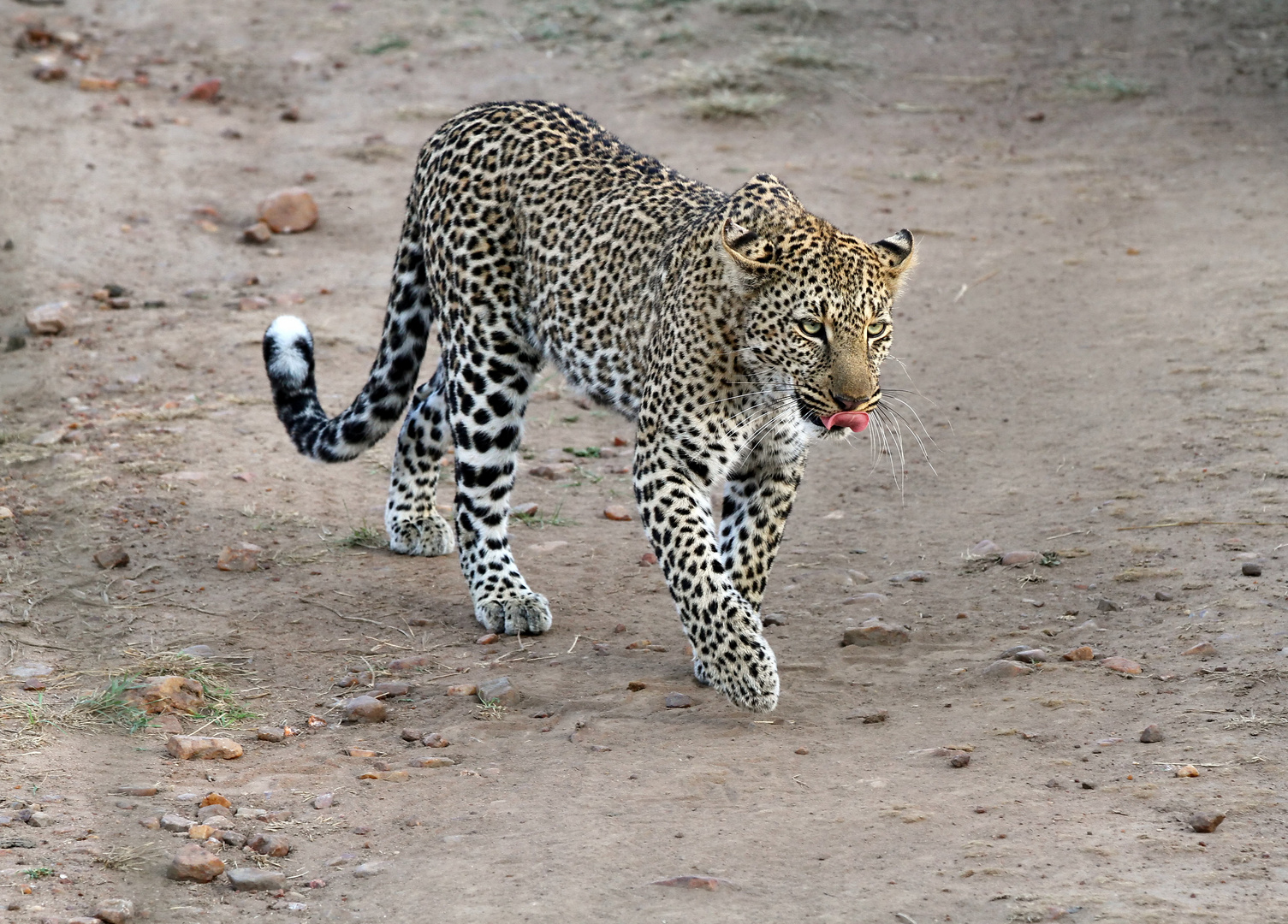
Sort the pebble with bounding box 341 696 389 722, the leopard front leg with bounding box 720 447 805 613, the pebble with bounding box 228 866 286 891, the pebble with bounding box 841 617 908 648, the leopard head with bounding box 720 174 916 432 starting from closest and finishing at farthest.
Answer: the pebble with bounding box 228 866 286 891 < the leopard head with bounding box 720 174 916 432 < the pebble with bounding box 341 696 389 722 < the leopard front leg with bounding box 720 447 805 613 < the pebble with bounding box 841 617 908 648

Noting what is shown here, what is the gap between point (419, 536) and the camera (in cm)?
845

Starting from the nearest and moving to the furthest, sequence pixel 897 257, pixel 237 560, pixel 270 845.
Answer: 1. pixel 270 845
2. pixel 897 257
3. pixel 237 560

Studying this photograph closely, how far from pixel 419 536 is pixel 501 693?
2.04 metres

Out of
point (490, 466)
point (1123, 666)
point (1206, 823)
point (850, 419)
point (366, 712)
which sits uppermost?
point (850, 419)

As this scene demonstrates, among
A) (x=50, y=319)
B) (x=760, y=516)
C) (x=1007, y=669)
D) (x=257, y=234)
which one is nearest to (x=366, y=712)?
(x=760, y=516)

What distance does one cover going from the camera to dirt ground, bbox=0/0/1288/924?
16.8 ft

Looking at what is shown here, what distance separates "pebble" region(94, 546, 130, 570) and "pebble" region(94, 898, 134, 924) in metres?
3.40

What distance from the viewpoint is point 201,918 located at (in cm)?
475

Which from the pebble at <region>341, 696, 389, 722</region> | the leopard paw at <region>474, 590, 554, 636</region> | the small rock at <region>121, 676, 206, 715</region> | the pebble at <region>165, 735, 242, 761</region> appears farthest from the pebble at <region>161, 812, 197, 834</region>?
the leopard paw at <region>474, 590, 554, 636</region>

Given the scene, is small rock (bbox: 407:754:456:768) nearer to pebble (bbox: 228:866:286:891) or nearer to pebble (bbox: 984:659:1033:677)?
pebble (bbox: 228:866:286:891)

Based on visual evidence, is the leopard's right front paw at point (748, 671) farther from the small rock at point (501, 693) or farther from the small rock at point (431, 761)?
the small rock at point (431, 761)

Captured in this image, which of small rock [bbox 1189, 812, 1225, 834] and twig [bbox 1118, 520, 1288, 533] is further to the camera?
twig [bbox 1118, 520, 1288, 533]

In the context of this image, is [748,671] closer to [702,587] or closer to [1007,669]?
[702,587]

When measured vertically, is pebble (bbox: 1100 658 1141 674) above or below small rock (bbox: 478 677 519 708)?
above
